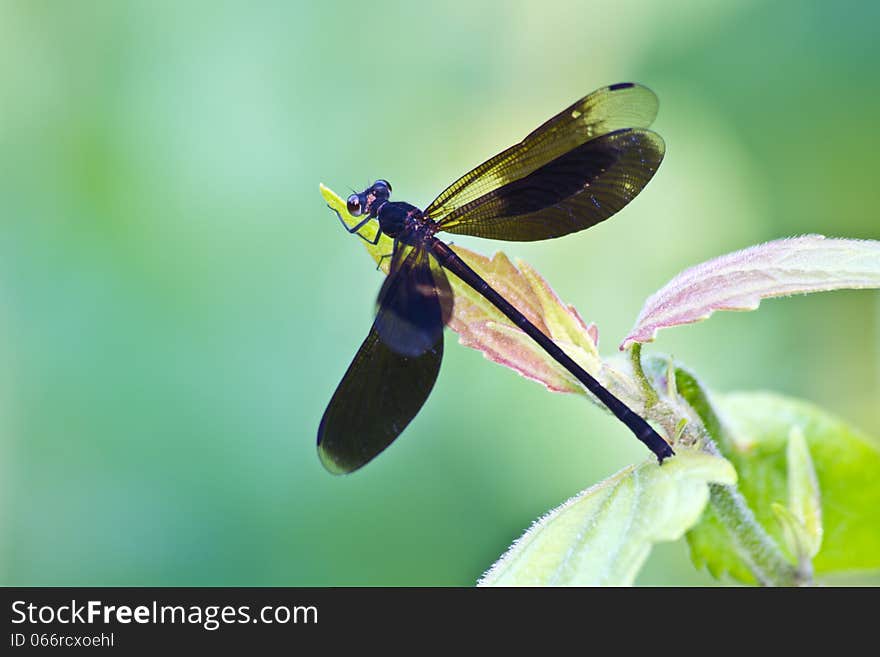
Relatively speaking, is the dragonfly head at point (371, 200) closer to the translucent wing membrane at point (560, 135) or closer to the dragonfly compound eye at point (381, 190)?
the dragonfly compound eye at point (381, 190)

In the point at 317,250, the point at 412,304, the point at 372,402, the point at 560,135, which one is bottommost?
the point at 372,402

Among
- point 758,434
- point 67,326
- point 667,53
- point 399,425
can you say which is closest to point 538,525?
point 399,425

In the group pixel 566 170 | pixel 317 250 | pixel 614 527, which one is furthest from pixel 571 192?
pixel 317 250

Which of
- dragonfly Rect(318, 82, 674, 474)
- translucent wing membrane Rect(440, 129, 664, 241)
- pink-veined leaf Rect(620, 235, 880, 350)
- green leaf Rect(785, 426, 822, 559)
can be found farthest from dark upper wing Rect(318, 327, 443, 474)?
green leaf Rect(785, 426, 822, 559)

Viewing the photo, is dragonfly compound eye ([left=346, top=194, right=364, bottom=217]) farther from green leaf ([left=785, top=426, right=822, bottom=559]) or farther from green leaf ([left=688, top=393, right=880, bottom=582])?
green leaf ([left=785, top=426, right=822, bottom=559])

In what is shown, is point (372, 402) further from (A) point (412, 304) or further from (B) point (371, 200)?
(B) point (371, 200)

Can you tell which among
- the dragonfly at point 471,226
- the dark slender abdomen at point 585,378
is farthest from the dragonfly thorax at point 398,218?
the dark slender abdomen at point 585,378

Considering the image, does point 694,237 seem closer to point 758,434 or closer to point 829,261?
point 758,434
